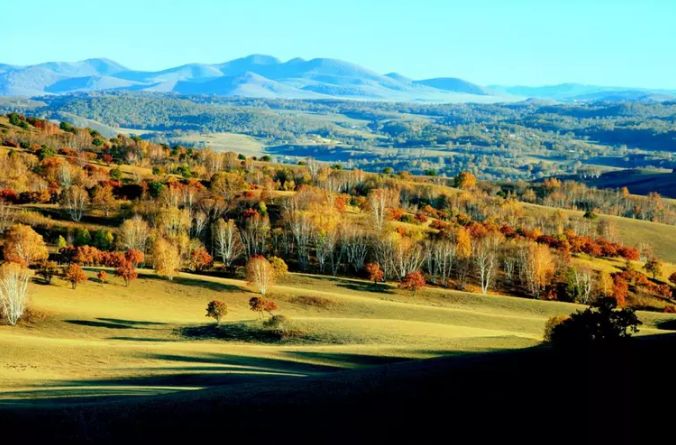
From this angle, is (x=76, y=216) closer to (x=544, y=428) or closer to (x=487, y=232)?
(x=487, y=232)

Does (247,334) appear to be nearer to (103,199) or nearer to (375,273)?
A: (375,273)

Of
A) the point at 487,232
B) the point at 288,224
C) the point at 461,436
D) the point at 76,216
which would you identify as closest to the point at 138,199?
the point at 76,216

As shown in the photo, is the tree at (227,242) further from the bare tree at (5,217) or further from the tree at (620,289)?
the tree at (620,289)

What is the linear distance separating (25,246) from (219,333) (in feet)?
164

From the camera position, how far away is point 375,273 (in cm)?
11231

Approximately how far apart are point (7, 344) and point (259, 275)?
40.4 metres

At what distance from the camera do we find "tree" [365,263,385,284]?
113 meters

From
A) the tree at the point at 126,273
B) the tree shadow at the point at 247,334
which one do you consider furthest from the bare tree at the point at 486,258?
the tree at the point at 126,273

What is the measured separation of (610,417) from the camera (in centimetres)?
3162

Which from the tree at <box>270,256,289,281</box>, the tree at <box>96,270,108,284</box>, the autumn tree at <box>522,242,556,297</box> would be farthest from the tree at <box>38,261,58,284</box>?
the autumn tree at <box>522,242,556,297</box>

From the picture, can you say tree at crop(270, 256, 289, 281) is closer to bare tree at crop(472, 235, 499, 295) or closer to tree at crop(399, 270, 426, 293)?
tree at crop(399, 270, 426, 293)

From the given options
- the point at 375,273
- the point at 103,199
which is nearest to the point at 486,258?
the point at 375,273

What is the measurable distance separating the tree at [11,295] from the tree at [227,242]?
49264 mm

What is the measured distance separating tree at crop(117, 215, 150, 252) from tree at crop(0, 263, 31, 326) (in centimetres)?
4469
